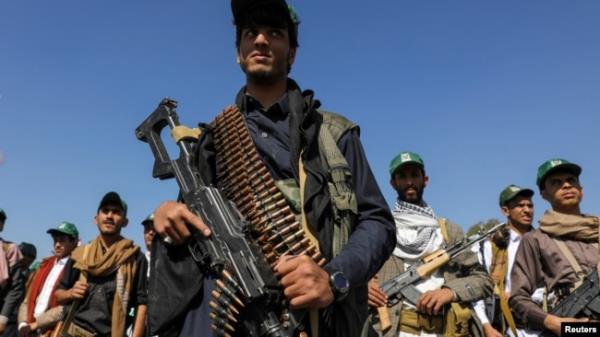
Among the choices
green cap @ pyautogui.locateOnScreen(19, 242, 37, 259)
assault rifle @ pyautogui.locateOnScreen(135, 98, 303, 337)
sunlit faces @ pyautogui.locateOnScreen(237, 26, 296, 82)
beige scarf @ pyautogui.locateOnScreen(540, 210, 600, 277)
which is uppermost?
green cap @ pyautogui.locateOnScreen(19, 242, 37, 259)

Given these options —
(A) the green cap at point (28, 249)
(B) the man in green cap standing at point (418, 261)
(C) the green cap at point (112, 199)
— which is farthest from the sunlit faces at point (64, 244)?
(B) the man in green cap standing at point (418, 261)

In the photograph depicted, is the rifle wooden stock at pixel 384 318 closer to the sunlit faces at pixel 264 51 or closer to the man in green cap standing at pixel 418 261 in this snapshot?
the man in green cap standing at pixel 418 261

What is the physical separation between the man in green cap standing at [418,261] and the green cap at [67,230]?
6.12 m

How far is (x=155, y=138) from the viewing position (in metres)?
3.09

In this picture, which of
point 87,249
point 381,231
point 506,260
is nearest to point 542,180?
point 506,260

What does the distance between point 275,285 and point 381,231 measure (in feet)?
1.88

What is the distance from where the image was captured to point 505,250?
839 cm

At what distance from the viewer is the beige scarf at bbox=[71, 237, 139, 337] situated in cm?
655

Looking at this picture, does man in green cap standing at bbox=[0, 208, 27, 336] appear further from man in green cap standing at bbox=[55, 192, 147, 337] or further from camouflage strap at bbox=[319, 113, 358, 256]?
camouflage strap at bbox=[319, 113, 358, 256]

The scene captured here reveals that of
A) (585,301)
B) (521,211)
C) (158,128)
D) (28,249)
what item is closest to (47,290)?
(28,249)

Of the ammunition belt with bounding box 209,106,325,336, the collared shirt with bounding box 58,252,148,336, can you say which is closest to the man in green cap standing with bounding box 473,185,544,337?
the collared shirt with bounding box 58,252,148,336

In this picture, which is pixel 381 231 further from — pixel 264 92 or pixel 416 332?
pixel 416 332

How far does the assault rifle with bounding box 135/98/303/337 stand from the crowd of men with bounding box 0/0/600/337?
0.15ft

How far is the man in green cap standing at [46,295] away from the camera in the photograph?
7305mm
